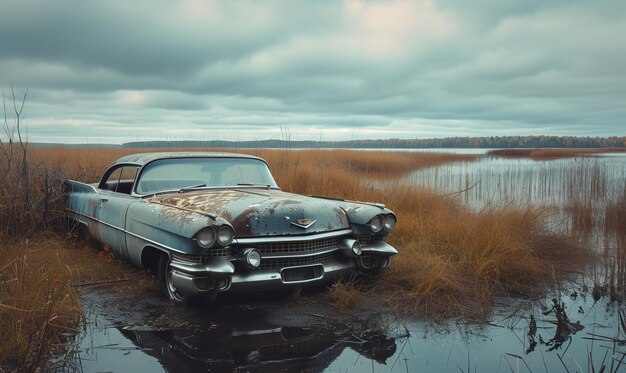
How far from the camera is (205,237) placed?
4.22 meters

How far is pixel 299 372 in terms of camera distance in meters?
3.35

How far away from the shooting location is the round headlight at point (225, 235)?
4.24 meters

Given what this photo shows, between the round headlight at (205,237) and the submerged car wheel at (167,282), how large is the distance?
598mm

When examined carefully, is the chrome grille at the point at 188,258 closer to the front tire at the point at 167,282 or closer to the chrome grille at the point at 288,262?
the front tire at the point at 167,282

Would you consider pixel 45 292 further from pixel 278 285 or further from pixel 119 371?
pixel 278 285

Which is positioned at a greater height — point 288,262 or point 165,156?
point 165,156

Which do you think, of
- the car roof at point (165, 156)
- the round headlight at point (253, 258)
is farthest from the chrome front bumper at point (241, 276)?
the car roof at point (165, 156)

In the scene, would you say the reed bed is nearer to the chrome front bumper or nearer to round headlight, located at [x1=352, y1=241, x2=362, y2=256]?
the chrome front bumper

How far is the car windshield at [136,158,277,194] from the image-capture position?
573 cm

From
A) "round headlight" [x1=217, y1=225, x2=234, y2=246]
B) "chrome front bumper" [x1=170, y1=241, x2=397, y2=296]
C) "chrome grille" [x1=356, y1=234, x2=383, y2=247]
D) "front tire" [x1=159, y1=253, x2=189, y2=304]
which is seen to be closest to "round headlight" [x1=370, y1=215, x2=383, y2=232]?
"chrome grille" [x1=356, y1=234, x2=383, y2=247]

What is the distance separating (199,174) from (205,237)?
1.85 meters

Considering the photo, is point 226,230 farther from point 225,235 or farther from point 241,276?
point 241,276

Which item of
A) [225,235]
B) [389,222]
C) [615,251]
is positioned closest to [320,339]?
[225,235]

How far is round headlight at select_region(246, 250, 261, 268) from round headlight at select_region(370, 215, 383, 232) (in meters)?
1.32
